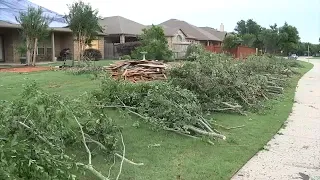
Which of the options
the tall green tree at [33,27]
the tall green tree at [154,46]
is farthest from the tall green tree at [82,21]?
the tall green tree at [154,46]

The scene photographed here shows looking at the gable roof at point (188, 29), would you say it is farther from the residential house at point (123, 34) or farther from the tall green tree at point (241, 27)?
the tall green tree at point (241, 27)

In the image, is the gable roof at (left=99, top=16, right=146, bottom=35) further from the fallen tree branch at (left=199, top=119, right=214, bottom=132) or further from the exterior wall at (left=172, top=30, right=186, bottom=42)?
the fallen tree branch at (left=199, top=119, right=214, bottom=132)

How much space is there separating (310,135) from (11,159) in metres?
6.08

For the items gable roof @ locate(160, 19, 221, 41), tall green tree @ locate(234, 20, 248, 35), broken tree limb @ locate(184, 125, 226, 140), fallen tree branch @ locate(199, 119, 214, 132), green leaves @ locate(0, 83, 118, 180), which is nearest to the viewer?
green leaves @ locate(0, 83, 118, 180)

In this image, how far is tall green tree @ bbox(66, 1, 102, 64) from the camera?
26.4 m

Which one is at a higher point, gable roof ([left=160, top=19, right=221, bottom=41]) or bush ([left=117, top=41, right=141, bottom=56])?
gable roof ([left=160, top=19, right=221, bottom=41])

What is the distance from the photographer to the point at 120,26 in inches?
1585

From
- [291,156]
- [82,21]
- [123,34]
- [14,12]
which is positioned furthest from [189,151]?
[123,34]

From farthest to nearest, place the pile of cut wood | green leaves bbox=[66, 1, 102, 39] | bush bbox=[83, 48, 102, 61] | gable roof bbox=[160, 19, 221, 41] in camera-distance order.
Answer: gable roof bbox=[160, 19, 221, 41] < bush bbox=[83, 48, 102, 61] < green leaves bbox=[66, 1, 102, 39] < the pile of cut wood

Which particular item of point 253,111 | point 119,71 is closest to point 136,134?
point 253,111

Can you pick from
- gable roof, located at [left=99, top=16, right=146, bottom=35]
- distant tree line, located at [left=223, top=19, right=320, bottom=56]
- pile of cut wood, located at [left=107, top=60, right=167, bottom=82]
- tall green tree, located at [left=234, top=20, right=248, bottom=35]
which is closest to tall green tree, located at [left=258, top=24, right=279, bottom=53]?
distant tree line, located at [left=223, top=19, right=320, bottom=56]

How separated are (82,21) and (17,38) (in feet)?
19.3

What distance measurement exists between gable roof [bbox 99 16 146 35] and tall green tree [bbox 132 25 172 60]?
402 inches

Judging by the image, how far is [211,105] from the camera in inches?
347
